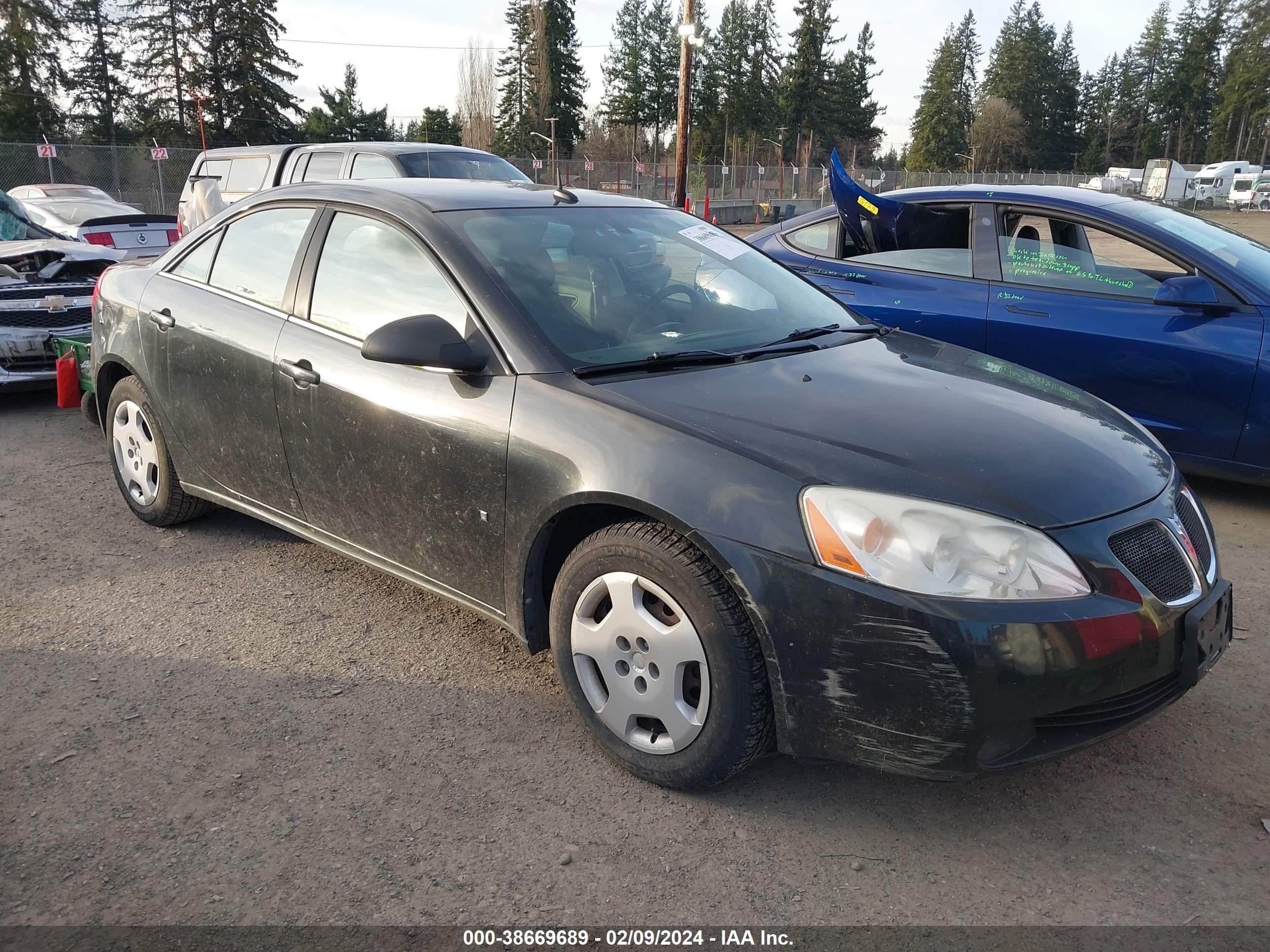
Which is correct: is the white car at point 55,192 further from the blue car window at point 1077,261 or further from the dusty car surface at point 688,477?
the blue car window at point 1077,261

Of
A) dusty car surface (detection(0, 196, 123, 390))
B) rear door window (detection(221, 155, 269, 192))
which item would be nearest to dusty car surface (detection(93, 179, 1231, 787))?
dusty car surface (detection(0, 196, 123, 390))

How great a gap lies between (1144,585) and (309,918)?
206 cm

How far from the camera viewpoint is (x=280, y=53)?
5175cm

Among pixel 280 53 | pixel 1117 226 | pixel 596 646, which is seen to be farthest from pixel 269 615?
pixel 280 53

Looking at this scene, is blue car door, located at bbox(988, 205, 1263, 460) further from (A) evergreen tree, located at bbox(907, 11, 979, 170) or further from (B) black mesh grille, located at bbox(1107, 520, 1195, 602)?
(A) evergreen tree, located at bbox(907, 11, 979, 170)

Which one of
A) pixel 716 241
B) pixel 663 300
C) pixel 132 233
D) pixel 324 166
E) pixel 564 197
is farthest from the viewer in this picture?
pixel 324 166

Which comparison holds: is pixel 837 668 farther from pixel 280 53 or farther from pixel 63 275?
pixel 280 53

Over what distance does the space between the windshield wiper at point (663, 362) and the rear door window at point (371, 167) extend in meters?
7.61

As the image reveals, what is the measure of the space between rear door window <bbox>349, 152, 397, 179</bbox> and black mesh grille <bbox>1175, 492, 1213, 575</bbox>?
28.1 feet

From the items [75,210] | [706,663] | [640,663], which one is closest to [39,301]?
[640,663]

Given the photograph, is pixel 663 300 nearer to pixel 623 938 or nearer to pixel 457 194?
pixel 457 194

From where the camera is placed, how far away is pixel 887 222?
571cm

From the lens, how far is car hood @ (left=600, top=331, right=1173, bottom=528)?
235 centimetres

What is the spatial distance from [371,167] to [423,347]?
26.1ft
